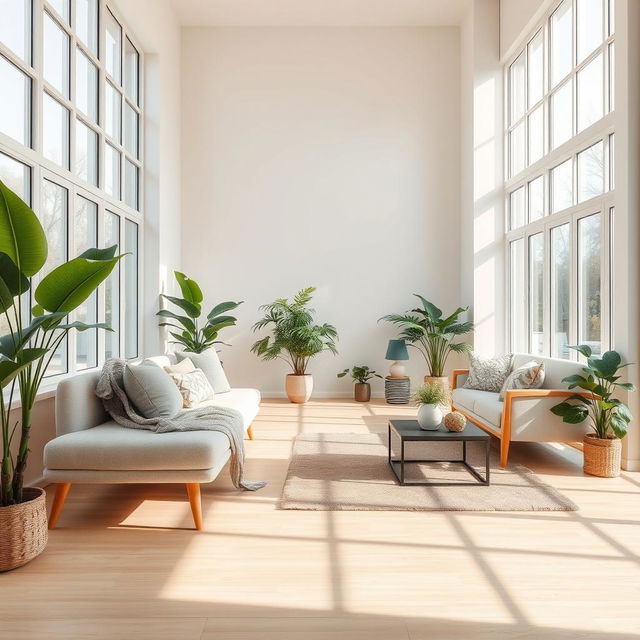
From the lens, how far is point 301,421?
6906 millimetres

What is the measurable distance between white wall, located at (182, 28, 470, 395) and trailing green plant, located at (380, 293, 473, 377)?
0.24m

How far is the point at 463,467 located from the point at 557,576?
206 centimetres

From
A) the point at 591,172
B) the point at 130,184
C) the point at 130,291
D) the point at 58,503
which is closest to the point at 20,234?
the point at 58,503

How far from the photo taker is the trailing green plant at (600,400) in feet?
14.2

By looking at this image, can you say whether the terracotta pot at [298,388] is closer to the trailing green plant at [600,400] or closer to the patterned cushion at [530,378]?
the patterned cushion at [530,378]

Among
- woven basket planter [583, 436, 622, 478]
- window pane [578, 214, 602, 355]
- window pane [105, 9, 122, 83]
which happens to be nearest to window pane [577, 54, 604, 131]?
window pane [578, 214, 602, 355]

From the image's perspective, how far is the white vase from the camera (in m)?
4.31

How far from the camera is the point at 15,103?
4.19 metres

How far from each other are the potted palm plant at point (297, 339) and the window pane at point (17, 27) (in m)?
4.66

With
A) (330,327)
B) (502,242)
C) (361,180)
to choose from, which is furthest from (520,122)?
(330,327)

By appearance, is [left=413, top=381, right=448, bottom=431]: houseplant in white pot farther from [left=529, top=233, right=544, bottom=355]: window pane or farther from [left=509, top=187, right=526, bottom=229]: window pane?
[left=509, top=187, right=526, bottom=229]: window pane

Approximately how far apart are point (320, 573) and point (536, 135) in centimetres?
600

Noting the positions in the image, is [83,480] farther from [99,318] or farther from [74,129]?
[74,129]

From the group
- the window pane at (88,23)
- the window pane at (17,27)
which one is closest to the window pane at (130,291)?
the window pane at (88,23)
